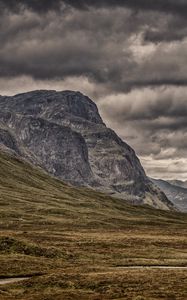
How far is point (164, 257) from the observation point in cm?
8725

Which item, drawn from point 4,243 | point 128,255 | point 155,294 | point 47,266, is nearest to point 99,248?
point 128,255

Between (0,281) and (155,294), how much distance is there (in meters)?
19.8

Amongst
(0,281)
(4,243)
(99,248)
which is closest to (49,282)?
(0,281)

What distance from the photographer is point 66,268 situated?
67438 millimetres

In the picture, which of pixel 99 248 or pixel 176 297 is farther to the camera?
pixel 99 248

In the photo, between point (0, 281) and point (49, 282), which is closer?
point (49, 282)

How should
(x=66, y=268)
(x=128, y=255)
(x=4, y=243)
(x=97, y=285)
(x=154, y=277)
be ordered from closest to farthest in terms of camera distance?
(x=97, y=285)
(x=154, y=277)
(x=66, y=268)
(x=4, y=243)
(x=128, y=255)

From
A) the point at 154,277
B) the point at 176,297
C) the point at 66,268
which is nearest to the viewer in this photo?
the point at 176,297

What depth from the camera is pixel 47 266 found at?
6869 cm

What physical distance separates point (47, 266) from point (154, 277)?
661 inches

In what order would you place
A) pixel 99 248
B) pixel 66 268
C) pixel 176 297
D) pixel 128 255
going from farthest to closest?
pixel 99 248
pixel 128 255
pixel 66 268
pixel 176 297

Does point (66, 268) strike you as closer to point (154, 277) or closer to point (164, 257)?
point (154, 277)

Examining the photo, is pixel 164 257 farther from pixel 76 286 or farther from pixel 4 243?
pixel 76 286

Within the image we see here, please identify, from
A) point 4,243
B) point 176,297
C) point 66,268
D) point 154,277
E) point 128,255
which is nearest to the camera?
point 176,297
